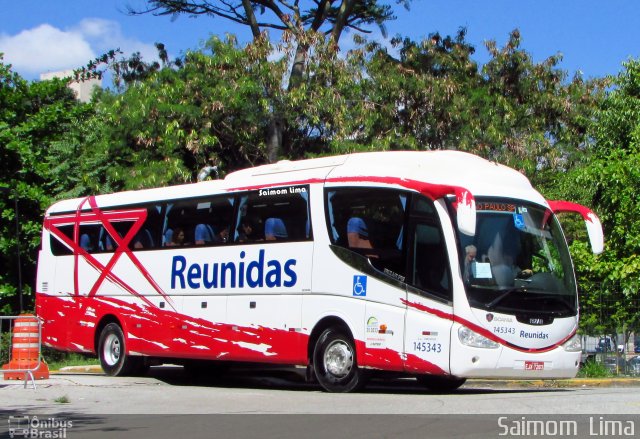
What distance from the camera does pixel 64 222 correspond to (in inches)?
807

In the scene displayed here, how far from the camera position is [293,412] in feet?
37.8

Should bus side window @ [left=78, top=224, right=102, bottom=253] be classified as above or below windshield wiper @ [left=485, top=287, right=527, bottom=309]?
above

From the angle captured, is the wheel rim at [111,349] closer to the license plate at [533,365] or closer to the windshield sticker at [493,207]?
the windshield sticker at [493,207]

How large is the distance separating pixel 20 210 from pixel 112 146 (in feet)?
15.2

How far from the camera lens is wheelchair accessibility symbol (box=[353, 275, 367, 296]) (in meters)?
14.4

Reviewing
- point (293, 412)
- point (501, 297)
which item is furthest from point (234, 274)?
point (293, 412)

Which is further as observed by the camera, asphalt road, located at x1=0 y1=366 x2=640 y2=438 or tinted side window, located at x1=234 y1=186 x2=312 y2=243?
tinted side window, located at x1=234 y1=186 x2=312 y2=243

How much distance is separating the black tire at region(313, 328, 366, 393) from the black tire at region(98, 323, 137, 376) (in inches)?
209

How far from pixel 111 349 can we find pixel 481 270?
875cm

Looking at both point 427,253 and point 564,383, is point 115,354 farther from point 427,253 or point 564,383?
point 564,383

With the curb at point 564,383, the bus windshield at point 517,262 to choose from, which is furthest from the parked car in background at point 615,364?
the bus windshield at point 517,262

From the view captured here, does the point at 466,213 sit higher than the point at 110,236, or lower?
higher

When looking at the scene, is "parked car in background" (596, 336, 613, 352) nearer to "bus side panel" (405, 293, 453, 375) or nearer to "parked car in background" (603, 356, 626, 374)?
"parked car in background" (603, 356, 626, 374)

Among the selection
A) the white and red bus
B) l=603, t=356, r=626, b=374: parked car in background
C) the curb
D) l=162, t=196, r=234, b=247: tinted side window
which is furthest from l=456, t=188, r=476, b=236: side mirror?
l=603, t=356, r=626, b=374: parked car in background
